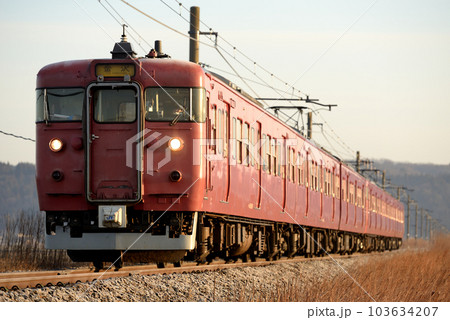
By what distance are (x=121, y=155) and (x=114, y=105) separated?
789 mm

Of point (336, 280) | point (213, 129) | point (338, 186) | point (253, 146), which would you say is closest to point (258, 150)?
point (253, 146)

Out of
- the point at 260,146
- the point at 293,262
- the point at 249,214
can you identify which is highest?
the point at 260,146

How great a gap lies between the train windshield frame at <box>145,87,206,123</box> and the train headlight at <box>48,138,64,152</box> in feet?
4.62

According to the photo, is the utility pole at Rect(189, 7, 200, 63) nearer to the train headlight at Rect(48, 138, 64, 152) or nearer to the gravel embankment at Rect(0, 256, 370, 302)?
the gravel embankment at Rect(0, 256, 370, 302)

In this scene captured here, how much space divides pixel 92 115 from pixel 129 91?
667 millimetres

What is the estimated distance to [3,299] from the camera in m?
8.90

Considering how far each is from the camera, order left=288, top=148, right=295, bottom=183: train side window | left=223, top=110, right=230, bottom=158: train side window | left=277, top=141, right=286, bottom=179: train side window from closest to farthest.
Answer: left=223, top=110, right=230, bottom=158: train side window
left=277, top=141, right=286, bottom=179: train side window
left=288, top=148, right=295, bottom=183: train side window

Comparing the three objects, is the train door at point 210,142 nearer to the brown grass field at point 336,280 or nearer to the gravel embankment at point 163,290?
the gravel embankment at point 163,290

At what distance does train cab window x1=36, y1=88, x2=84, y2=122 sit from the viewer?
42.6 ft

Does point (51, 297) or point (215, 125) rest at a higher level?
point (215, 125)

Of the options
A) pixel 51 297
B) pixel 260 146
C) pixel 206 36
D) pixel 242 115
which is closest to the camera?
pixel 51 297

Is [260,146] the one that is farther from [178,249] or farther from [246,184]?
[178,249]

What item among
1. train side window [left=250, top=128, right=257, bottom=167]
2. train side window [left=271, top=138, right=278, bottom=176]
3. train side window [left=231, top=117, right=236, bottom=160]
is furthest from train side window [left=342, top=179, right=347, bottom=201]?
train side window [left=231, top=117, right=236, bottom=160]
